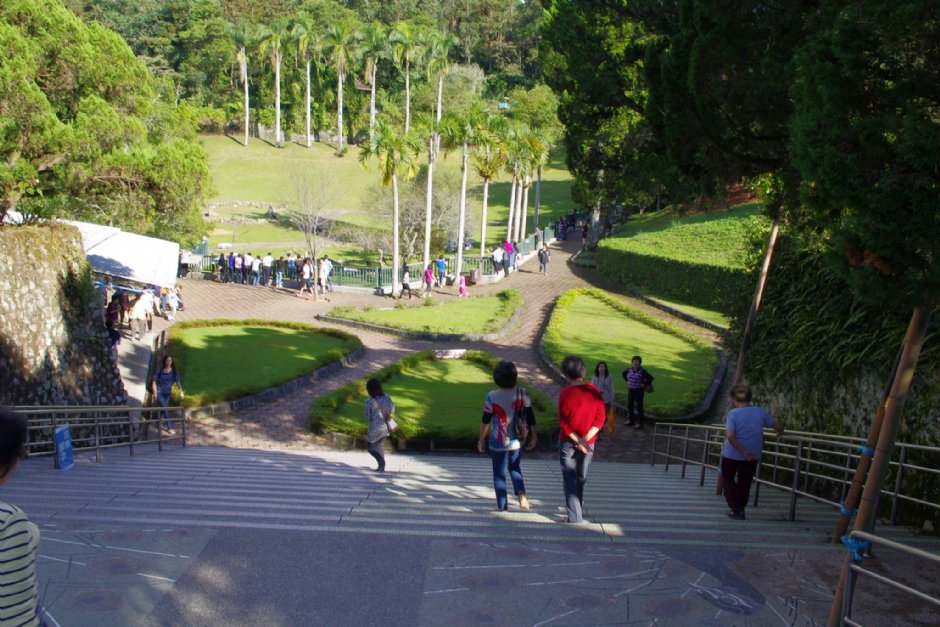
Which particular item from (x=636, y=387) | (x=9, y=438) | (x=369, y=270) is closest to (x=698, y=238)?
(x=369, y=270)

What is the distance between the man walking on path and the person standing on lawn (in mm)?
7038

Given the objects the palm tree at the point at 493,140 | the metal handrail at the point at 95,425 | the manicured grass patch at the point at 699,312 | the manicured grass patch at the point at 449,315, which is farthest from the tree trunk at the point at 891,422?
the palm tree at the point at 493,140

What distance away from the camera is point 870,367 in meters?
8.06

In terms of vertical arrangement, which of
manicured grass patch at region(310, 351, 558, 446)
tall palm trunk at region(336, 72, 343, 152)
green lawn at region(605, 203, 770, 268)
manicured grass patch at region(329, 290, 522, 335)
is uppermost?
tall palm trunk at region(336, 72, 343, 152)

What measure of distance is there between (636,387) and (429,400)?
4.27 metres

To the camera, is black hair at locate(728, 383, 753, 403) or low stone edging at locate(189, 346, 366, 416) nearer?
black hair at locate(728, 383, 753, 403)

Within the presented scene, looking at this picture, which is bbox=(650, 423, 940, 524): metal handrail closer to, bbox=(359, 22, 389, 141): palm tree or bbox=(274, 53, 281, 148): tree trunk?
bbox=(359, 22, 389, 141): palm tree

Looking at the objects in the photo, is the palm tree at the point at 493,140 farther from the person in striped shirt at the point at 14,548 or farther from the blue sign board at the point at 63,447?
the person in striped shirt at the point at 14,548

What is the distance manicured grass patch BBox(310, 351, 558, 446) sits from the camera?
13383 mm

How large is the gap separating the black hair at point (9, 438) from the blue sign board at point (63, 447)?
558cm

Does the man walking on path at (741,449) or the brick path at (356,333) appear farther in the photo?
the brick path at (356,333)

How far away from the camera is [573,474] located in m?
5.88

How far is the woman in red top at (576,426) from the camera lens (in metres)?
Answer: 5.81

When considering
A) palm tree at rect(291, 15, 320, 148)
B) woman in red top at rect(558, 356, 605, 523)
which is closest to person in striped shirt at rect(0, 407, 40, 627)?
woman in red top at rect(558, 356, 605, 523)
